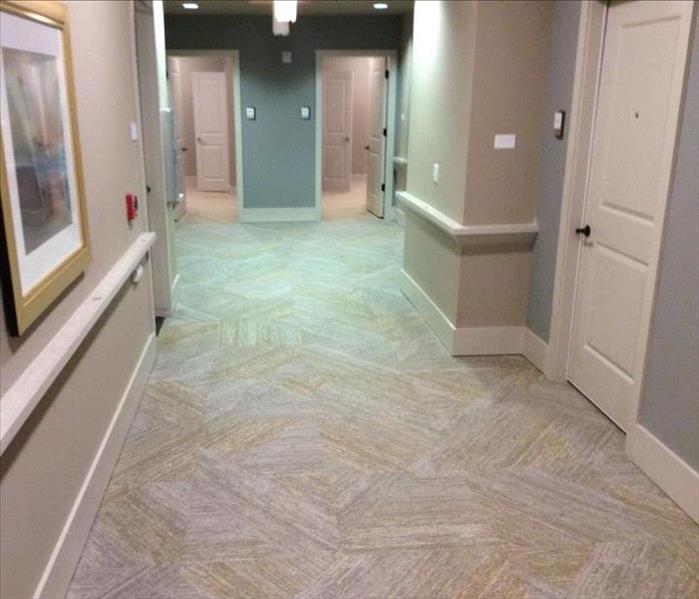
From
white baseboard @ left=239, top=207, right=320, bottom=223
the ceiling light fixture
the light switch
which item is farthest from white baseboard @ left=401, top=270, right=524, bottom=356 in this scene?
white baseboard @ left=239, top=207, right=320, bottom=223

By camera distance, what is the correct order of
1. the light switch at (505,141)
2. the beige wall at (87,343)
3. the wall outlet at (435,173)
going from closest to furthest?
the beige wall at (87,343) < the light switch at (505,141) < the wall outlet at (435,173)

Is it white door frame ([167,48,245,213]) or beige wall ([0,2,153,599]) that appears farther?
white door frame ([167,48,245,213])

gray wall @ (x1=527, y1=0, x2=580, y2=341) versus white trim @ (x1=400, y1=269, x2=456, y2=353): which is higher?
gray wall @ (x1=527, y1=0, x2=580, y2=341)

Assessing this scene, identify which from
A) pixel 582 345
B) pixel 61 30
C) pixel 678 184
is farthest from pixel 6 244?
pixel 582 345

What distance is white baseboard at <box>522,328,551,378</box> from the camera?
384 cm

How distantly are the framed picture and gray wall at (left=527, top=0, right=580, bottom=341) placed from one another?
243 cm

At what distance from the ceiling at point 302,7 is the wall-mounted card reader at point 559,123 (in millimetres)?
3913

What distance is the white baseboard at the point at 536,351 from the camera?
3838mm

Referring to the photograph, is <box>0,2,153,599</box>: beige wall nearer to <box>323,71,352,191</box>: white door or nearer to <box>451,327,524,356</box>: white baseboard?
<box>451,327,524,356</box>: white baseboard

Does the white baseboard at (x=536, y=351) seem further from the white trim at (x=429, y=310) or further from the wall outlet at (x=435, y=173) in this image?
the wall outlet at (x=435, y=173)

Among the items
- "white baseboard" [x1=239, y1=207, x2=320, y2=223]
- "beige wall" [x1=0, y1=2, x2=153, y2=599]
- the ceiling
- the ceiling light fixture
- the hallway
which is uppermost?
the ceiling

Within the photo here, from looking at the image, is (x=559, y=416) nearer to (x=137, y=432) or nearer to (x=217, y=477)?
(x=217, y=477)

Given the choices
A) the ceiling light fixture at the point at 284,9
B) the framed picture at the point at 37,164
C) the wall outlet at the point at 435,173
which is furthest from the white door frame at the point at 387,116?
the framed picture at the point at 37,164

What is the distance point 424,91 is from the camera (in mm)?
4672
